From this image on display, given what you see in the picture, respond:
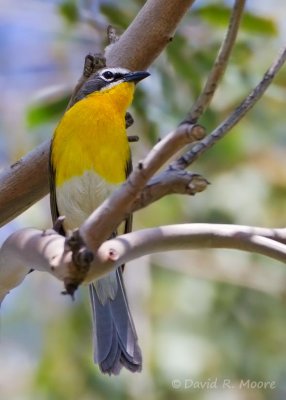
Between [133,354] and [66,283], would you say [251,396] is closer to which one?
[133,354]

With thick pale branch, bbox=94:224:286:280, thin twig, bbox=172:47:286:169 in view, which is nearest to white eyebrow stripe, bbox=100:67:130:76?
thin twig, bbox=172:47:286:169

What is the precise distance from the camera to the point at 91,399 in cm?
561

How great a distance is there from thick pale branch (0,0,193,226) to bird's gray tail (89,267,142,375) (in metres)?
0.57

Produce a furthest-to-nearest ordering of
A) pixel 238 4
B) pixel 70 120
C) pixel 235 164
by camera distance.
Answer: pixel 235 164 → pixel 70 120 → pixel 238 4

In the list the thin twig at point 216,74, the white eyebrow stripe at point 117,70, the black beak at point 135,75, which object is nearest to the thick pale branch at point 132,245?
the thin twig at point 216,74

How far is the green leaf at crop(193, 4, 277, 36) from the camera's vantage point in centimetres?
435

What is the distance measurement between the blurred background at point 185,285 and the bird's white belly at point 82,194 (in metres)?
1.00

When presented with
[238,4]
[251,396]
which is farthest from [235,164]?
[238,4]

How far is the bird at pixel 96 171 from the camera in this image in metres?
3.52

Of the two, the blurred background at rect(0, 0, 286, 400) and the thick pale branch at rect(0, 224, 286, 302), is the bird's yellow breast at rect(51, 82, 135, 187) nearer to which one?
the blurred background at rect(0, 0, 286, 400)

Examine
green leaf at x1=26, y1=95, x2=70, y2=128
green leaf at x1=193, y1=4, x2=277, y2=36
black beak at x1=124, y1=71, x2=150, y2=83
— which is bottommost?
black beak at x1=124, y1=71, x2=150, y2=83

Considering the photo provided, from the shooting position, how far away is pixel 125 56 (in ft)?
11.0

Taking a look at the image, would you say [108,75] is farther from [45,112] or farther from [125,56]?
[45,112]

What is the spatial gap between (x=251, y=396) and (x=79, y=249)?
4.37 meters
